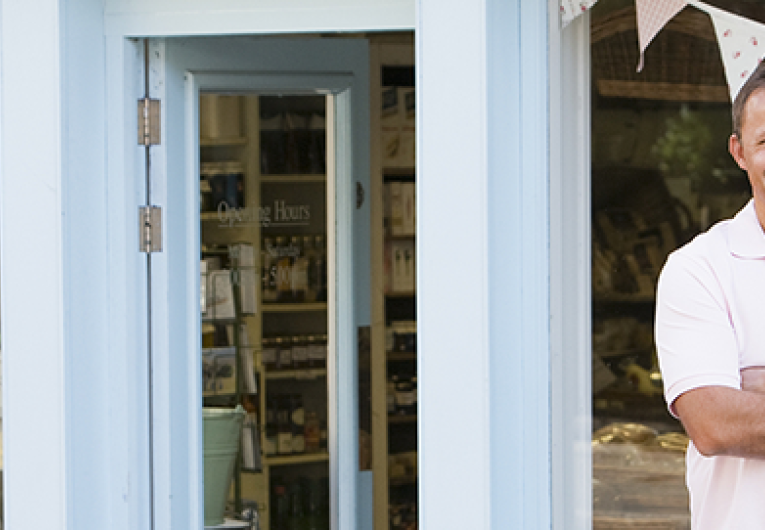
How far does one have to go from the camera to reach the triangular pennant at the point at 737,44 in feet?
5.38

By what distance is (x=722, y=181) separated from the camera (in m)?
1.82

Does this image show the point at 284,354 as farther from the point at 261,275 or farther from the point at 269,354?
the point at 261,275

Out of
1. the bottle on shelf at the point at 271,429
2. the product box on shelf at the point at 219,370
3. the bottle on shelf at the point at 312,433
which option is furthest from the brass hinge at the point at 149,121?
the bottle on shelf at the point at 271,429

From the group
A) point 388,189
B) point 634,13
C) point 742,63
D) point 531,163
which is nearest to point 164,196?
point 531,163

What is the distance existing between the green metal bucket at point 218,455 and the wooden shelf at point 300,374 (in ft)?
0.78

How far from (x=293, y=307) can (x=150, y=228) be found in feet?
3.06

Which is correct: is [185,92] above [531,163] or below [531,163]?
above

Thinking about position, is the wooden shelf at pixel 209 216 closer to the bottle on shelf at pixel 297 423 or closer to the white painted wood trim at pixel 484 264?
the bottle on shelf at pixel 297 423

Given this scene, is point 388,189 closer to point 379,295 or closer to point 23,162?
point 379,295

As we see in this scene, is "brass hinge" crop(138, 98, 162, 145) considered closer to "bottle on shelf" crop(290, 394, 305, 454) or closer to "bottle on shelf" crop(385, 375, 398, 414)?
"bottle on shelf" crop(290, 394, 305, 454)

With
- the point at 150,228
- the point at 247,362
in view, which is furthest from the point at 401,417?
the point at 150,228

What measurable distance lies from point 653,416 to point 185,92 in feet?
4.65

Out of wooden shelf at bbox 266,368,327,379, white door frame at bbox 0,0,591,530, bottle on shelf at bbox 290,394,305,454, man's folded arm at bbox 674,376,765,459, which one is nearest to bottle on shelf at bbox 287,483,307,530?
bottle on shelf at bbox 290,394,305,454

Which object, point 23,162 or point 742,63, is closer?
point 742,63
